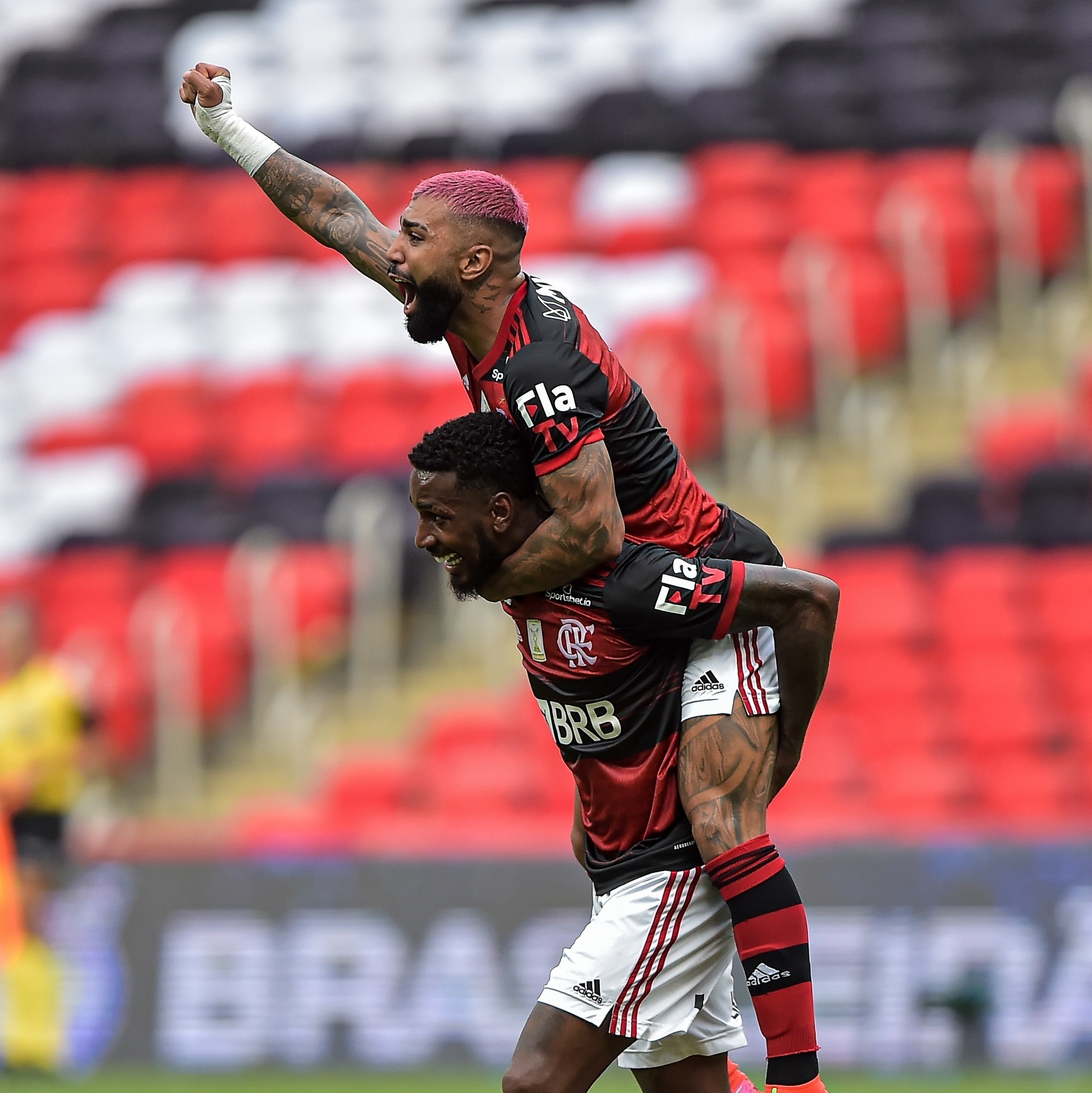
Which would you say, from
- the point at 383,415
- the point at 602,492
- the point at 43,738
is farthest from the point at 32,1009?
the point at 602,492

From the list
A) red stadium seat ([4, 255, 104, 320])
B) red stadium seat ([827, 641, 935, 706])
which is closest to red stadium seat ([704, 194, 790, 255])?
red stadium seat ([827, 641, 935, 706])

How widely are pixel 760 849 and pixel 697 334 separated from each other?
8.64 m

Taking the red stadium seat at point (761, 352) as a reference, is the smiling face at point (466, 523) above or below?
below

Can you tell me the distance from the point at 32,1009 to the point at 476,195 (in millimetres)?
6387

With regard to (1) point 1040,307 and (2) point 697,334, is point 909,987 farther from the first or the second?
(1) point 1040,307

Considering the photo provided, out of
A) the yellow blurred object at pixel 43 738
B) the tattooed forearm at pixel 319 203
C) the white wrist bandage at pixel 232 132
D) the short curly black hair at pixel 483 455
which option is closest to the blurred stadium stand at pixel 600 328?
the yellow blurred object at pixel 43 738

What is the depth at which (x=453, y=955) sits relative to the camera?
30.8 ft

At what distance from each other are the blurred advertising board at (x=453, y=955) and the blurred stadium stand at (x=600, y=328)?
13.1 inches

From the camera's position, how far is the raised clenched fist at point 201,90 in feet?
17.3

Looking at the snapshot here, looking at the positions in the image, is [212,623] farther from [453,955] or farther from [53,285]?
[53,285]

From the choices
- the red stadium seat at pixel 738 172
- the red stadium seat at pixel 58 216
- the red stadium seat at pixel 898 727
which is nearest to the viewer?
the red stadium seat at pixel 898 727

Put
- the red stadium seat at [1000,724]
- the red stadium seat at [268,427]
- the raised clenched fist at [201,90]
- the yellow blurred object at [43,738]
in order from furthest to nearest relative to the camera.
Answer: the red stadium seat at [268,427] → the red stadium seat at [1000,724] → the yellow blurred object at [43,738] → the raised clenched fist at [201,90]

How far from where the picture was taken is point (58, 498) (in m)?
13.5

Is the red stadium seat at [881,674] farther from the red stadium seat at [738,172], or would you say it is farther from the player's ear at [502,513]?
the player's ear at [502,513]
